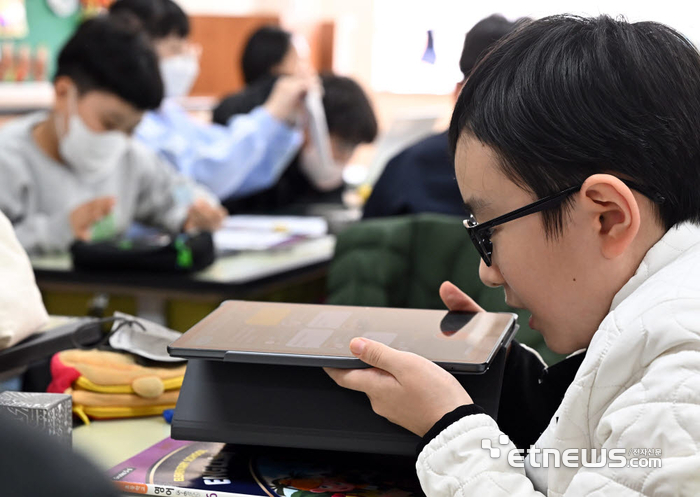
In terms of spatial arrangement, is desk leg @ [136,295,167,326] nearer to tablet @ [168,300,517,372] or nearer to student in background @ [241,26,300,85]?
tablet @ [168,300,517,372]

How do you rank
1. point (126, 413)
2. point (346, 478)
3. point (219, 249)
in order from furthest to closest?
point (219, 249) → point (126, 413) → point (346, 478)

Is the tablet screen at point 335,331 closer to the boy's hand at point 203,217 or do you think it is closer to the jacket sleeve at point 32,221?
the jacket sleeve at point 32,221

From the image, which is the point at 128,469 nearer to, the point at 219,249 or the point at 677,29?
the point at 677,29

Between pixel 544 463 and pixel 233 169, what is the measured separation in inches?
96.7

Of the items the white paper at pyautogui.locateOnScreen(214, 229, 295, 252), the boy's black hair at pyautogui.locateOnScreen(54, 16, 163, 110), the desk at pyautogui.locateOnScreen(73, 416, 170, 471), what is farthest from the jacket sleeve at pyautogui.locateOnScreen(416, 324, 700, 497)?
the boy's black hair at pyautogui.locateOnScreen(54, 16, 163, 110)

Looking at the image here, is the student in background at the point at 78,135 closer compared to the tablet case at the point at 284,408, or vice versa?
the tablet case at the point at 284,408

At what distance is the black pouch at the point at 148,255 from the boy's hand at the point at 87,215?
227 millimetres

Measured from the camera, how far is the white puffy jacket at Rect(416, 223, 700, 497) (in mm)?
527

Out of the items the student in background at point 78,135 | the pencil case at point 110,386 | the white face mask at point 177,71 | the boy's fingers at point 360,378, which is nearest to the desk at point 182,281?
the student in background at point 78,135

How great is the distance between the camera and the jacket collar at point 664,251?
2.09 ft

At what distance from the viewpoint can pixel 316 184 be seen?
3.32 metres

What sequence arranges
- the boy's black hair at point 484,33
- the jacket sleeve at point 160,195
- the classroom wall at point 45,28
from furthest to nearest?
the classroom wall at point 45,28 < the jacket sleeve at point 160,195 < the boy's black hair at point 484,33

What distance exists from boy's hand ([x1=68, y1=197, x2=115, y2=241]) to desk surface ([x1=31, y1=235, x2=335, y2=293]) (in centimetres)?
7

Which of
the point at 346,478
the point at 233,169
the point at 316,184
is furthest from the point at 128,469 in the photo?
the point at 316,184
